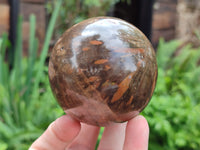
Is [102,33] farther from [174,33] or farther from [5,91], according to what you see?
[174,33]

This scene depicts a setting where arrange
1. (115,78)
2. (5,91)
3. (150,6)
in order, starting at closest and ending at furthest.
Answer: (115,78) < (5,91) < (150,6)

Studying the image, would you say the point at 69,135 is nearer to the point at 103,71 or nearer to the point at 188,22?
the point at 103,71

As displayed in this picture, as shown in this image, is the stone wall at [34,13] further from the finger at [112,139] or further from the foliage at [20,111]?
the finger at [112,139]

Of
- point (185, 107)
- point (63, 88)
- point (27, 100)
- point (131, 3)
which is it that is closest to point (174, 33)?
point (131, 3)

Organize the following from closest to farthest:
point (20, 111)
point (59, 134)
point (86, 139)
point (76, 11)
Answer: point (59, 134), point (86, 139), point (20, 111), point (76, 11)

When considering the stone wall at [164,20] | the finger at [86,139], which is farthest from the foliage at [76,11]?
the finger at [86,139]

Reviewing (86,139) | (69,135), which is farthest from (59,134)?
(86,139)
